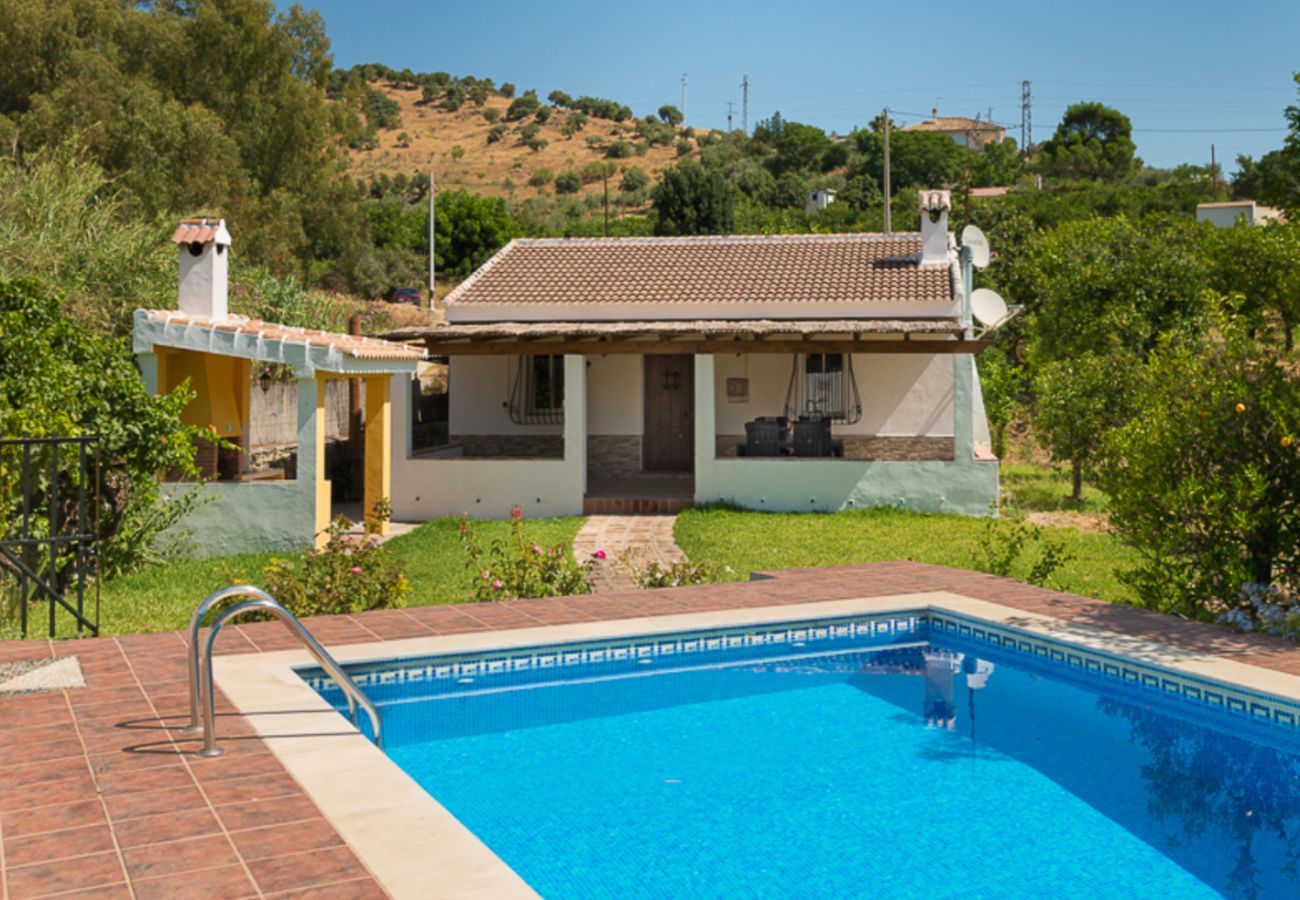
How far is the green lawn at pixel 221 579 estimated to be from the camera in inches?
416

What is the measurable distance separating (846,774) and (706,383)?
498 inches

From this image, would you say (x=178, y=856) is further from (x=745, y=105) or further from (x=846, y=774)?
(x=745, y=105)

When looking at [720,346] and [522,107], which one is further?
[522,107]

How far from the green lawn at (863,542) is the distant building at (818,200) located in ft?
155

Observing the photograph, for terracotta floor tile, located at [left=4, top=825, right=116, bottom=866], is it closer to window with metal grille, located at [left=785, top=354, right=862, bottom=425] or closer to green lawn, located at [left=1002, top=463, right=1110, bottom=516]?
green lawn, located at [left=1002, top=463, right=1110, bottom=516]

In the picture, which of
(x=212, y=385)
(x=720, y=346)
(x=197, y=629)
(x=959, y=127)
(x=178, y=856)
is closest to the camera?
(x=178, y=856)

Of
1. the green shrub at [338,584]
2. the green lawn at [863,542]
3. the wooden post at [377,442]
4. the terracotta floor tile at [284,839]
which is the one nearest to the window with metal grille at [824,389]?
the green lawn at [863,542]

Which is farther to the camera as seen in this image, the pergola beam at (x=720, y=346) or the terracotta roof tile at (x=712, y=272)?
the terracotta roof tile at (x=712, y=272)

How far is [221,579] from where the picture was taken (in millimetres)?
12859

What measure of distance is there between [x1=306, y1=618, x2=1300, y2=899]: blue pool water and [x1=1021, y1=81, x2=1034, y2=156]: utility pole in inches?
3866

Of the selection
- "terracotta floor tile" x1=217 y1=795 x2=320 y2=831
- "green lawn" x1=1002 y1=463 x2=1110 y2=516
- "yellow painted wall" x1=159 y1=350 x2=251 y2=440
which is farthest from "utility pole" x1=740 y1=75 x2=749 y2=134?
"terracotta floor tile" x1=217 y1=795 x2=320 y2=831

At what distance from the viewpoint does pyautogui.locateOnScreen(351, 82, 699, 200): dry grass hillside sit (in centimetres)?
7881

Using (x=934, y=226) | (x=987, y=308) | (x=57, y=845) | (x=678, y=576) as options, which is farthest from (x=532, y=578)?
(x=987, y=308)

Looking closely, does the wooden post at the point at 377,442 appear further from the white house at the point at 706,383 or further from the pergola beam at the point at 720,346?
the pergola beam at the point at 720,346
